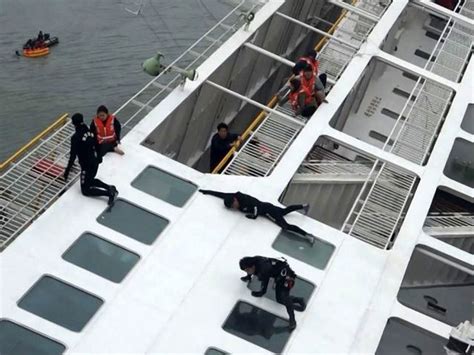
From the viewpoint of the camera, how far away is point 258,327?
1536 centimetres

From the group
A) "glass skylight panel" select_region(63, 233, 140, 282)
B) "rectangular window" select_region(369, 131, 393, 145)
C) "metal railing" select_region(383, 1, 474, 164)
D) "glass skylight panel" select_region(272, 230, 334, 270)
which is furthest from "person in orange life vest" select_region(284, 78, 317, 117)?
"glass skylight panel" select_region(63, 233, 140, 282)

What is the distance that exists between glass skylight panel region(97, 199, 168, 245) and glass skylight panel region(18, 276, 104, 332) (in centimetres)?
169

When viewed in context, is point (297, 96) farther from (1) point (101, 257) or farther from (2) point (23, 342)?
(2) point (23, 342)

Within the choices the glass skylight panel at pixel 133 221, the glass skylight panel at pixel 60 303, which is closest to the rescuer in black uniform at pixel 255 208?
the glass skylight panel at pixel 133 221

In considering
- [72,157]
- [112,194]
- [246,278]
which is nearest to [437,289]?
[246,278]

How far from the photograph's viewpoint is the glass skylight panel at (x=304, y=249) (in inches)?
664

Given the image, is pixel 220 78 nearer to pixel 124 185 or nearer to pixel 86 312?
pixel 124 185

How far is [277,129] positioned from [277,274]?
5.74m

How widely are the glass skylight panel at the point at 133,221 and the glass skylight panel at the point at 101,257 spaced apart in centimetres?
43

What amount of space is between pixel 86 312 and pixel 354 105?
38.0 feet

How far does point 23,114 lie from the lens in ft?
94.4

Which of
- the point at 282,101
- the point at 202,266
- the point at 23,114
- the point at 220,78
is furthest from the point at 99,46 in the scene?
the point at 202,266

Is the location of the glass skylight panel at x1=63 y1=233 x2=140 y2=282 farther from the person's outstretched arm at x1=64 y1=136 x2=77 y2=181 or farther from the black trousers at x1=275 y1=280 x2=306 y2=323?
the black trousers at x1=275 y1=280 x2=306 y2=323

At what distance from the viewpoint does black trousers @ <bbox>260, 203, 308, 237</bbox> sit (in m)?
17.1
